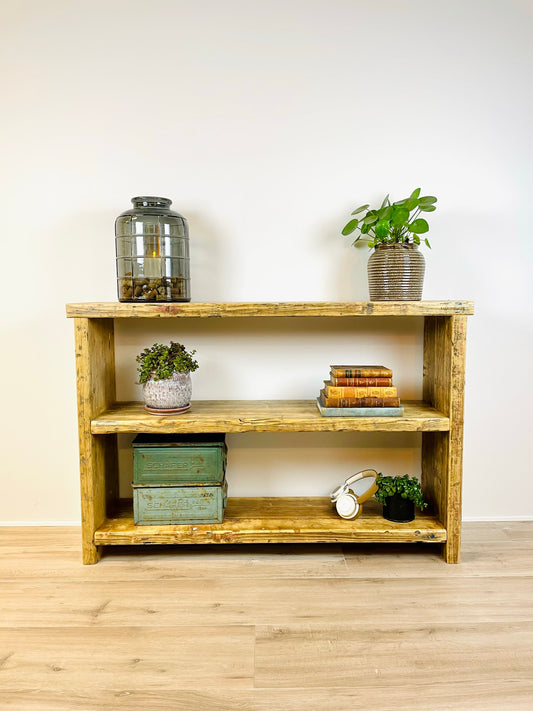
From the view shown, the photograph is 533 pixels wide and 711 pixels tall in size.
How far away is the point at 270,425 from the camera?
5.81 feet

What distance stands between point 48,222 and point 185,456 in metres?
1.04

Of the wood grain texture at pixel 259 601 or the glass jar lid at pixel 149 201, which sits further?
the glass jar lid at pixel 149 201

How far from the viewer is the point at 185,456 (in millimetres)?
1838

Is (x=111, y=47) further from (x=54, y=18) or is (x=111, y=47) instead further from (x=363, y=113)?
(x=363, y=113)

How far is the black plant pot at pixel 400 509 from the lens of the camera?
1.85 m

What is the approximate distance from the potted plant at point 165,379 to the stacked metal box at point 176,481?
133 millimetres

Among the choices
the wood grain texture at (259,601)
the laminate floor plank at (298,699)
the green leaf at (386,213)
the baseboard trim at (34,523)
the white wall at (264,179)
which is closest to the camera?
the laminate floor plank at (298,699)

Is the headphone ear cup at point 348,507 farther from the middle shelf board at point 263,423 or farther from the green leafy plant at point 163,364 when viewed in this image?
the green leafy plant at point 163,364

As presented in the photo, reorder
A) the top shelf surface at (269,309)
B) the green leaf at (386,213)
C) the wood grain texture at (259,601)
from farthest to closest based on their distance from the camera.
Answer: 1. the green leaf at (386,213)
2. the top shelf surface at (269,309)
3. the wood grain texture at (259,601)

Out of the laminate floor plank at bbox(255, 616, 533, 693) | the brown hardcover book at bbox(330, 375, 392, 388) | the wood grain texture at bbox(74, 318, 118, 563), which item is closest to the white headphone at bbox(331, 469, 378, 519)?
the brown hardcover book at bbox(330, 375, 392, 388)

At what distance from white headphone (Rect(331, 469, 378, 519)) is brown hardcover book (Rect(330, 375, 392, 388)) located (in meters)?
0.35

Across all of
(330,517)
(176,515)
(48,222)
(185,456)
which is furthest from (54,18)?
(330,517)

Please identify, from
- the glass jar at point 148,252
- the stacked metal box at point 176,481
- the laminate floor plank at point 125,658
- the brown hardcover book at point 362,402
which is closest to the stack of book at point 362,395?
the brown hardcover book at point 362,402

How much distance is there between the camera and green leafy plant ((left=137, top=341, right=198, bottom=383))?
179 cm
